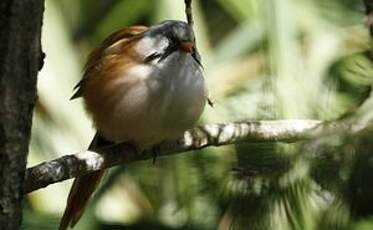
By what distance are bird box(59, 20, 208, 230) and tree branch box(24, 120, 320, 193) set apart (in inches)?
2.3

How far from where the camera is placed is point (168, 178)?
1.37 metres

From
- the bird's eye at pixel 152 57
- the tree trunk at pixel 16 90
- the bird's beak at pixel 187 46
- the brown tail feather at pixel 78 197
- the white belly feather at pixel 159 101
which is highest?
the tree trunk at pixel 16 90

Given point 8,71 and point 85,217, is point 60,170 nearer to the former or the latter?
point 8,71

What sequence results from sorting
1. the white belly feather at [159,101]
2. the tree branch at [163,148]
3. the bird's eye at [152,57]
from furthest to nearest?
the bird's eye at [152,57]
the white belly feather at [159,101]
the tree branch at [163,148]

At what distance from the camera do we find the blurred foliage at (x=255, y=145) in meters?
0.85

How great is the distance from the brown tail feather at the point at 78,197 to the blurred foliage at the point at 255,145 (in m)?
0.04

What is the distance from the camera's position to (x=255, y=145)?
929mm

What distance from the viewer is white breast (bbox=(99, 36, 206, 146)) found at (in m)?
1.96

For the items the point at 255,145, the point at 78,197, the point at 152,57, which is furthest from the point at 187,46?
the point at 255,145

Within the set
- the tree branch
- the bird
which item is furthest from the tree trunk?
the bird

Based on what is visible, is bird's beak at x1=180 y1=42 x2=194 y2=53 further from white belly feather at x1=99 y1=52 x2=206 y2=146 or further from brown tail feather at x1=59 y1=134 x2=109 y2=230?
brown tail feather at x1=59 y1=134 x2=109 y2=230

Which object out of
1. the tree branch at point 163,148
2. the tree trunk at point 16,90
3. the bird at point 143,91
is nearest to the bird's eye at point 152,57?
the bird at point 143,91

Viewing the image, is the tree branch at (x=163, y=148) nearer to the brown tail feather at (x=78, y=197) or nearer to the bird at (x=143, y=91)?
the bird at (x=143, y=91)

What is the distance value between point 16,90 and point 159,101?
784mm
